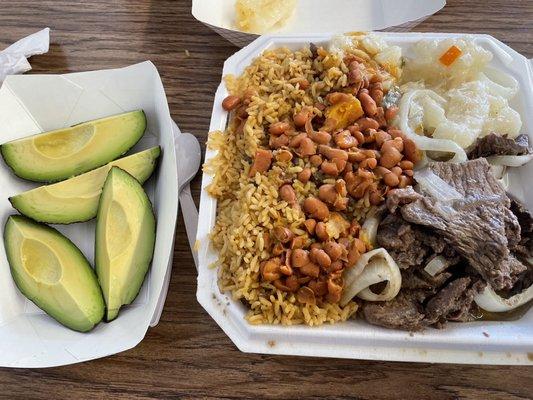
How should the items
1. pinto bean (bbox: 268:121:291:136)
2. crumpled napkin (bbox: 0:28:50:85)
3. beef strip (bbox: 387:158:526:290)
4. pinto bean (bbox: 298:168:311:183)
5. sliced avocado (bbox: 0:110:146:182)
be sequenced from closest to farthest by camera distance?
beef strip (bbox: 387:158:526:290) → pinto bean (bbox: 298:168:311:183) → pinto bean (bbox: 268:121:291:136) → sliced avocado (bbox: 0:110:146:182) → crumpled napkin (bbox: 0:28:50:85)

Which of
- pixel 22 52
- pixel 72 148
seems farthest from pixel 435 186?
pixel 22 52

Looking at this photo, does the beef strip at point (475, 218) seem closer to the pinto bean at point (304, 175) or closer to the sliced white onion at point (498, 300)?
the sliced white onion at point (498, 300)

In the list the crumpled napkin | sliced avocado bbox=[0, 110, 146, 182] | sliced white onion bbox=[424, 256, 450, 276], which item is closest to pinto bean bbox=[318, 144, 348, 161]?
sliced white onion bbox=[424, 256, 450, 276]

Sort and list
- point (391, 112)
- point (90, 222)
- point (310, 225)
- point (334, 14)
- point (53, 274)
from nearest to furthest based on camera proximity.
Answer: point (310, 225)
point (53, 274)
point (391, 112)
point (90, 222)
point (334, 14)

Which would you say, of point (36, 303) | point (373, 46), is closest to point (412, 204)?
point (373, 46)

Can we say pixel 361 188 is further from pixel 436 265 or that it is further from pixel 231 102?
pixel 231 102

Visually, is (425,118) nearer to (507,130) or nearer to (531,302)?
(507,130)

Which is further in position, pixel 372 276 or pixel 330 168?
pixel 330 168

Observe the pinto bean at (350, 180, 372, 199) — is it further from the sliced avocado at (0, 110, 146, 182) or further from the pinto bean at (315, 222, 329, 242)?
the sliced avocado at (0, 110, 146, 182)
